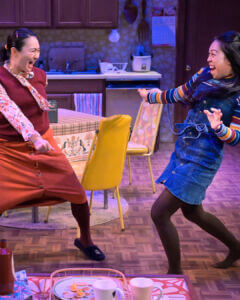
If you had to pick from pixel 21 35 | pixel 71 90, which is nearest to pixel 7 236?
pixel 21 35

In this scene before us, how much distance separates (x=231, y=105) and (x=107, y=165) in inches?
44.5

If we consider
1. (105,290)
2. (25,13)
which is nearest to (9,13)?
(25,13)

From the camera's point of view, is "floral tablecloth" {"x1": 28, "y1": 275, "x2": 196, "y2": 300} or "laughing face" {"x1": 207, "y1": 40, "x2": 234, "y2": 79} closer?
"floral tablecloth" {"x1": 28, "y1": 275, "x2": 196, "y2": 300}

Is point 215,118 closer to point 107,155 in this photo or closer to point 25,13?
point 107,155

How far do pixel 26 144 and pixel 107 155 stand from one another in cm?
68

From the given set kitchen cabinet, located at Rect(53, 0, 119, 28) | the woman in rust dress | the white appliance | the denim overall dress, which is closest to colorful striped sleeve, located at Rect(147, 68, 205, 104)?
the denim overall dress

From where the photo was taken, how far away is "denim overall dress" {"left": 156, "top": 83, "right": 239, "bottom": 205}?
2832mm

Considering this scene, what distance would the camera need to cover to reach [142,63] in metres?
6.59

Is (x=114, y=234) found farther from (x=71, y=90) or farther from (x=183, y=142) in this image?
(x=71, y=90)

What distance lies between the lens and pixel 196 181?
113 inches

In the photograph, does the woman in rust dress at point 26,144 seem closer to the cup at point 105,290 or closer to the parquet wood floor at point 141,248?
the parquet wood floor at point 141,248

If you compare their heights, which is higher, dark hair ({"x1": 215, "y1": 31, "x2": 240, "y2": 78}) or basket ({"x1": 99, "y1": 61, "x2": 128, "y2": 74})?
dark hair ({"x1": 215, "y1": 31, "x2": 240, "y2": 78})

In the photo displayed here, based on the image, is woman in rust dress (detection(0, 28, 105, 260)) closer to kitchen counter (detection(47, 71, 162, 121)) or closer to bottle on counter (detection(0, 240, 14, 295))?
bottle on counter (detection(0, 240, 14, 295))

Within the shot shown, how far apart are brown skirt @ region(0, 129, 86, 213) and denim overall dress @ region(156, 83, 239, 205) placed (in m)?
0.66
